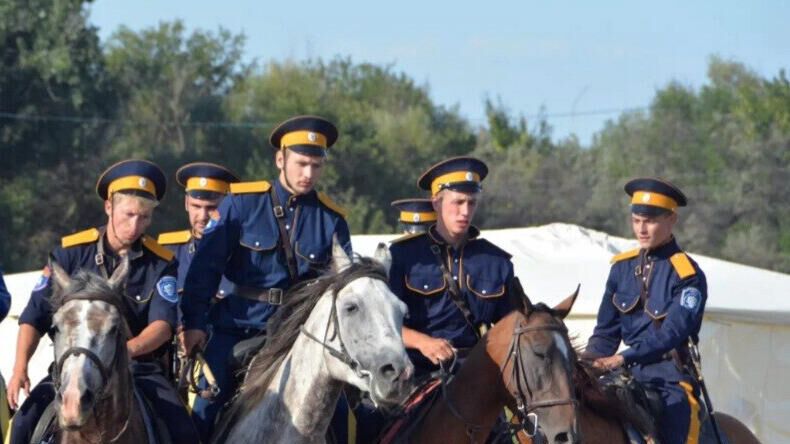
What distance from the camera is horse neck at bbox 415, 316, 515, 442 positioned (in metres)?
8.80

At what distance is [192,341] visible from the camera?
351 inches

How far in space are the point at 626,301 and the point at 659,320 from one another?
14.2 inches

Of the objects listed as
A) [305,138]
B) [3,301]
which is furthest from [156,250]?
[305,138]

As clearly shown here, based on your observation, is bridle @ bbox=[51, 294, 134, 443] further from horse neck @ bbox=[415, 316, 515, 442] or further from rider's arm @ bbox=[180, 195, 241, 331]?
horse neck @ bbox=[415, 316, 515, 442]

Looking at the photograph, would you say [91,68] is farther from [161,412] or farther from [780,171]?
[161,412]

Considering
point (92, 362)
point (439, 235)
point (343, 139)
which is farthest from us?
point (343, 139)

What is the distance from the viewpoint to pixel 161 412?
8453 millimetres

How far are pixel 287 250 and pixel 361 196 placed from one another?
35171 millimetres

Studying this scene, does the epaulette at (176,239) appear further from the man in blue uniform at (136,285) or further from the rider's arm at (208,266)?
the man in blue uniform at (136,285)

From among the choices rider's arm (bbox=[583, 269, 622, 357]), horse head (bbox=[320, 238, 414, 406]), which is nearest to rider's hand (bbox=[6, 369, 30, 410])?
horse head (bbox=[320, 238, 414, 406])

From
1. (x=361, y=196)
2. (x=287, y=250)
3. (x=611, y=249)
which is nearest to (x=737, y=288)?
(x=611, y=249)

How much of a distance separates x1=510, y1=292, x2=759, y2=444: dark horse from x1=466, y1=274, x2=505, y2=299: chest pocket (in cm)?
74

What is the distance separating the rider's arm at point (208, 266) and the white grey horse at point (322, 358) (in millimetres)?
621

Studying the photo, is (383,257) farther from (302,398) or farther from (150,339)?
(150,339)
